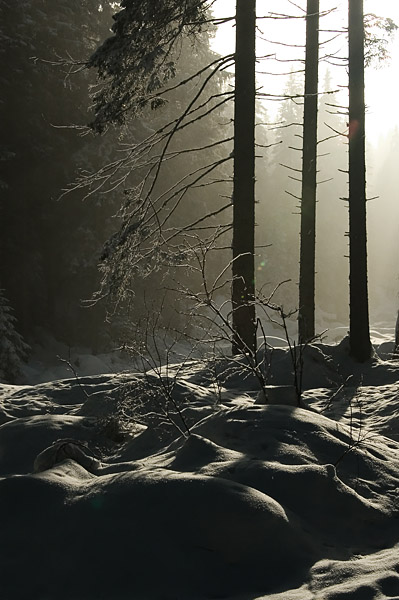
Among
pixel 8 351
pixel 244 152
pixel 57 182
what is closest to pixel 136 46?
pixel 244 152

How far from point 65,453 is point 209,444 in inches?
46.8

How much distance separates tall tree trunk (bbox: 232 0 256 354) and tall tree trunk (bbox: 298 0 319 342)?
12.0 feet

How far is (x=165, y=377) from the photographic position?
8383mm

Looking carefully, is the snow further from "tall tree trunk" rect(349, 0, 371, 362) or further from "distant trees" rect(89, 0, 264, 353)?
"tall tree trunk" rect(349, 0, 371, 362)

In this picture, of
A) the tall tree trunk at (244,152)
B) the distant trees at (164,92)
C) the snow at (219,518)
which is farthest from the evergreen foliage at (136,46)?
the snow at (219,518)

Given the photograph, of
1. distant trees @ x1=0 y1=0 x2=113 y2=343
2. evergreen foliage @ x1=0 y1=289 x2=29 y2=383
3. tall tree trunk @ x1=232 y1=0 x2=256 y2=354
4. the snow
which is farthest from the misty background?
the snow

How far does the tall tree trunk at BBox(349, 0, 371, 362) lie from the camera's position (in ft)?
35.7

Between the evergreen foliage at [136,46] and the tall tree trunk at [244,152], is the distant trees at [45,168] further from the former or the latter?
the tall tree trunk at [244,152]

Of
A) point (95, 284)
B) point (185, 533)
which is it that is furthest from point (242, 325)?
point (95, 284)

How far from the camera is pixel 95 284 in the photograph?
24.5 meters

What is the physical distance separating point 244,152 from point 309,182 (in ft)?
13.3

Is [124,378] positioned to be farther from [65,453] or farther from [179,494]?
[179,494]

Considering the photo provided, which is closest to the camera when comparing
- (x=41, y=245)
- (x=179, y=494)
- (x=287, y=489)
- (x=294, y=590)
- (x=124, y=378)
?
(x=294, y=590)

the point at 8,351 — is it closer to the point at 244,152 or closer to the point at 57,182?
the point at 57,182
